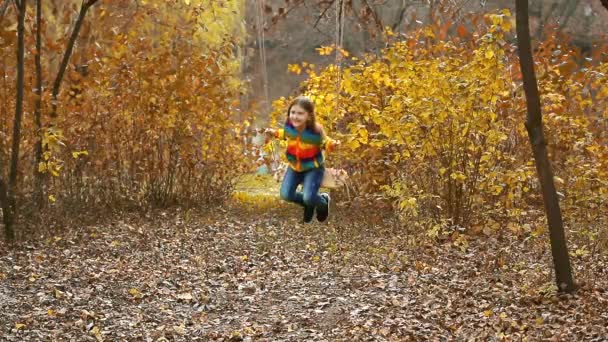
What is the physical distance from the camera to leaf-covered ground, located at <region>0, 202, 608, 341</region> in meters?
6.86

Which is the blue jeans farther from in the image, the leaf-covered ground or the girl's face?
the leaf-covered ground

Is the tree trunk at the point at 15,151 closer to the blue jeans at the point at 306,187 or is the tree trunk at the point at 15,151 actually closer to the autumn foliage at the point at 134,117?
the autumn foliage at the point at 134,117

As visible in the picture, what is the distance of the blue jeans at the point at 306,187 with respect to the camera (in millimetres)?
8594

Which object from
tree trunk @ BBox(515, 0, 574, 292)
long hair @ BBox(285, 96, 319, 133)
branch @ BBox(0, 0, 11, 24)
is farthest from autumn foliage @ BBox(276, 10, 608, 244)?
branch @ BBox(0, 0, 11, 24)

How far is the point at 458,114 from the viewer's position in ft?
31.6

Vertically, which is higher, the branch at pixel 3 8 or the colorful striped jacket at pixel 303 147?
the branch at pixel 3 8

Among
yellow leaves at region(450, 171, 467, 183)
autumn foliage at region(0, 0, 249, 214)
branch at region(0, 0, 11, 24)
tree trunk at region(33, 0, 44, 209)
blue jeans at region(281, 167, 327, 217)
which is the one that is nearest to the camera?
blue jeans at region(281, 167, 327, 217)

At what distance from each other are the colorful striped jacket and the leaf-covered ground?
3.80 feet

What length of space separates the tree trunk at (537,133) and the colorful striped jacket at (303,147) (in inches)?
98.3

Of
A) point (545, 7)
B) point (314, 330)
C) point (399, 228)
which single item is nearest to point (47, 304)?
point (314, 330)

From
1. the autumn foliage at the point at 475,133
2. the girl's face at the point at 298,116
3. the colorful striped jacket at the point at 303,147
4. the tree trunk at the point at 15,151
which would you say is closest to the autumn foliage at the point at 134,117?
the tree trunk at the point at 15,151

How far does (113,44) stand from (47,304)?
5398mm

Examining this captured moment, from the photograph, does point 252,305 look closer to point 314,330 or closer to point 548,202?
point 314,330

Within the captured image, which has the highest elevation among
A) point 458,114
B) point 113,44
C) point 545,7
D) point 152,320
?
point 545,7
